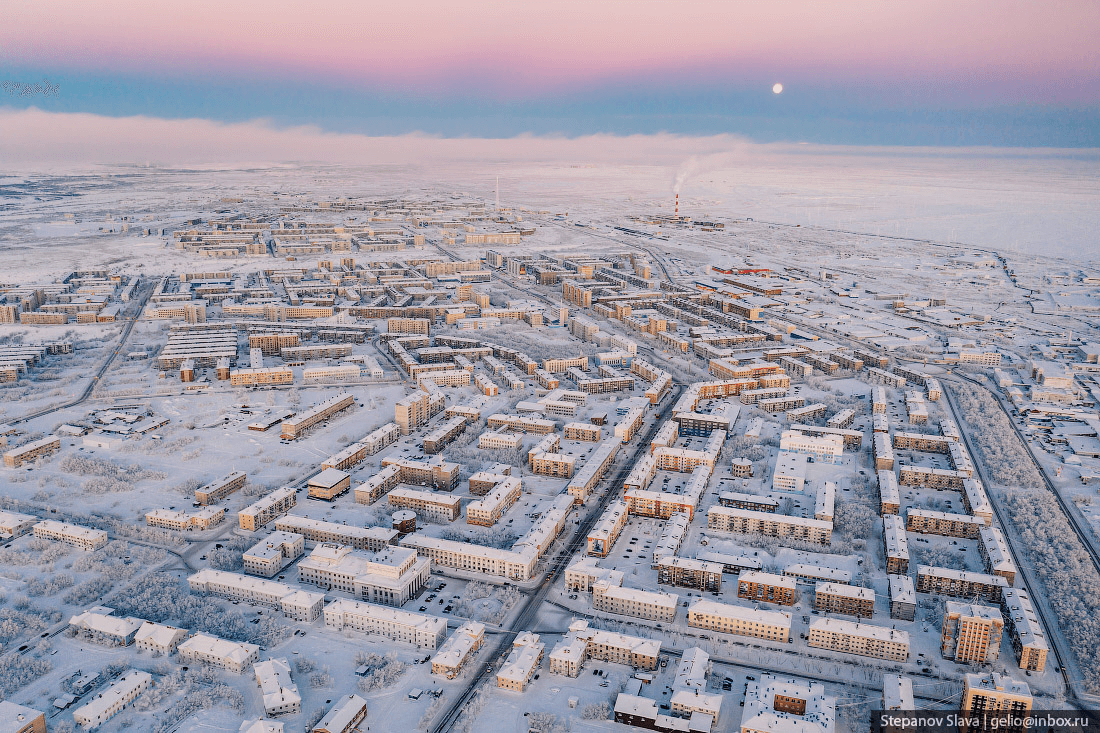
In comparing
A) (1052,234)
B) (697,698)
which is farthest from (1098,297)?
(697,698)

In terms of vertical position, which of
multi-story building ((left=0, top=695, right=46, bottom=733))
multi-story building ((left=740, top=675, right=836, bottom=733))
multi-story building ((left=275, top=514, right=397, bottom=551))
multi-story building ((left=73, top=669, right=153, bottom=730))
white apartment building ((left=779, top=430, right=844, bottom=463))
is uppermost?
white apartment building ((left=779, top=430, right=844, bottom=463))

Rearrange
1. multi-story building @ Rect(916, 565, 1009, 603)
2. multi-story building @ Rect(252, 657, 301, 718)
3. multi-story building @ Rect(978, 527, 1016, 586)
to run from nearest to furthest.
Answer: multi-story building @ Rect(252, 657, 301, 718) → multi-story building @ Rect(916, 565, 1009, 603) → multi-story building @ Rect(978, 527, 1016, 586)

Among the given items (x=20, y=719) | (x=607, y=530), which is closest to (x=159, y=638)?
(x=20, y=719)

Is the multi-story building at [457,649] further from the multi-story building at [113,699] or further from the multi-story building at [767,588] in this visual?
the multi-story building at [767,588]

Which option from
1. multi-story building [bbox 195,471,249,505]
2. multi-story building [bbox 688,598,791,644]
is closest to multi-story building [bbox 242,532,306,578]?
multi-story building [bbox 195,471,249,505]

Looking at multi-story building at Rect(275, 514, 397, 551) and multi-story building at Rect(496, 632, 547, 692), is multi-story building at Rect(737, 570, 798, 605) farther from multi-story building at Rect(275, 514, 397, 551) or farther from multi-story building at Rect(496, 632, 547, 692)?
multi-story building at Rect(275, 514, 397, 551)
